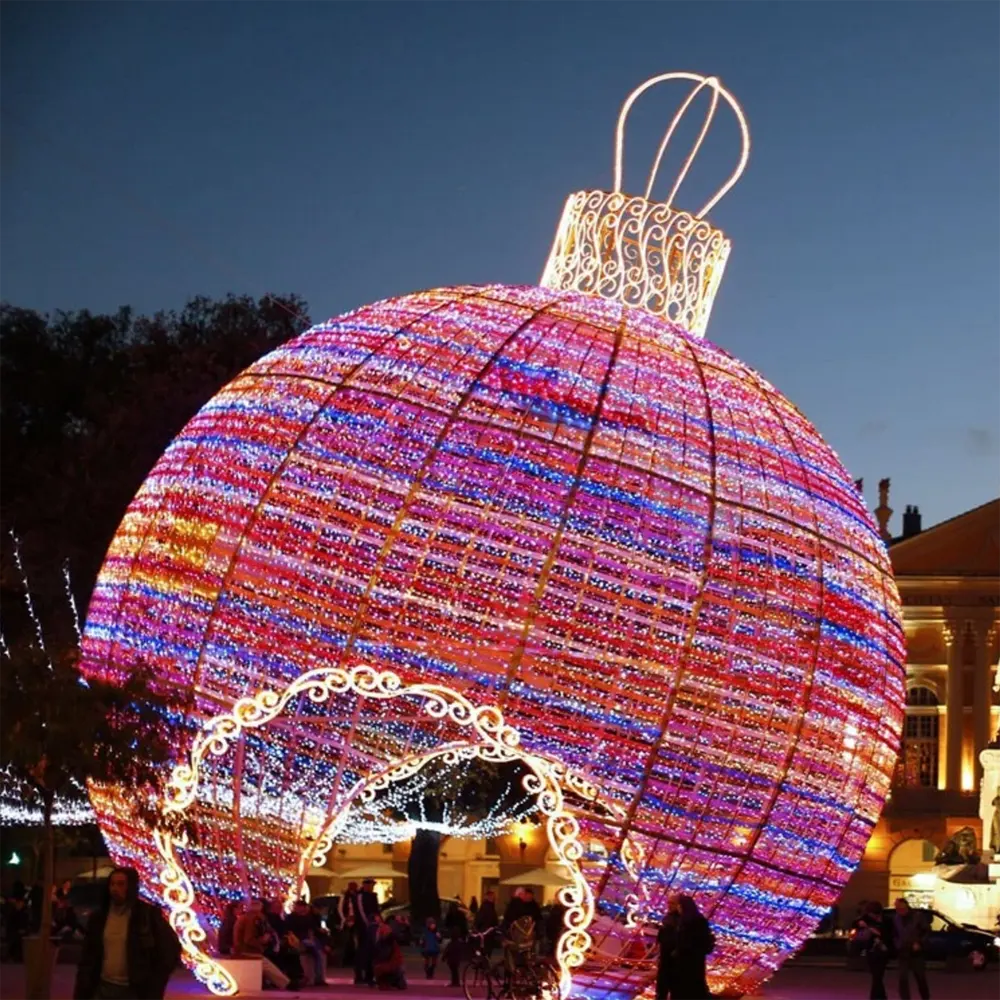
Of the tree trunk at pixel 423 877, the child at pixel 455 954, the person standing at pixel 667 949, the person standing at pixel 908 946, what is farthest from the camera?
the tree trunk at pixel 423 877

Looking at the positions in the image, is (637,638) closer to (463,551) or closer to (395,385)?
(463,551)

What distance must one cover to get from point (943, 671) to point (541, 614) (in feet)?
179

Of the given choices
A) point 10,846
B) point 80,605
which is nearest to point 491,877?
point 10,846

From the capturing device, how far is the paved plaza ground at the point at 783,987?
779 inches

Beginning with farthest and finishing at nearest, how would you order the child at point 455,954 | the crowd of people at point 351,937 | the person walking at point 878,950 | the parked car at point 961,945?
the parked car at point 961,945 < the child at point 455,954 < the person walking at point 878,950 < the crowd of people at point 351,937

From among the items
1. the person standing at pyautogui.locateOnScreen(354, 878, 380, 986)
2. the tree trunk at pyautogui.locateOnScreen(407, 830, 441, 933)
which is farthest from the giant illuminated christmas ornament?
the tree trunk at pyautogui.locateOnScreen(407, 830, 441, 933)

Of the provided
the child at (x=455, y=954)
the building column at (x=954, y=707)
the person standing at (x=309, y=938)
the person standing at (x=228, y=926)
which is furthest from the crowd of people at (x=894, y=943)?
A: the building column at (x=954, y=707)

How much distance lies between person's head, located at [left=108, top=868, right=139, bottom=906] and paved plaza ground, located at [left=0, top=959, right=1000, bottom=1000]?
664 centimetres

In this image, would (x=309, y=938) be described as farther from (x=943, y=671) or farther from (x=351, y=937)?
(x=943, y=671)

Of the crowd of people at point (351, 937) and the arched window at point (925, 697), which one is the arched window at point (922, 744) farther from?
the crowd of people at point (351, 937)

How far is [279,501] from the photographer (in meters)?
16.6

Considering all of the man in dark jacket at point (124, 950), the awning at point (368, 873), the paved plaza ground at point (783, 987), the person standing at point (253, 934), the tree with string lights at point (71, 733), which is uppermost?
the tree with string lights at point (71, 733)

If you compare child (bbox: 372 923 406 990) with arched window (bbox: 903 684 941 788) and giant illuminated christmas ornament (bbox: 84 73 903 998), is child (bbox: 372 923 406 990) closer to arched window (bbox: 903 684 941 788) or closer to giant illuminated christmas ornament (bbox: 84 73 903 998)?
giant illuminated christmas ornament (bbox: 84 73 903 998)

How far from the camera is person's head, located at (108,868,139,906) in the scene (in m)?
11.6
